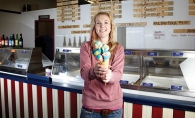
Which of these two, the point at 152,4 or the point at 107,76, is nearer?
the point at 107,76

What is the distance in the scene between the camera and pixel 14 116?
283cm

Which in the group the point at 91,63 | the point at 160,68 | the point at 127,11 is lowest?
the point at 160,68

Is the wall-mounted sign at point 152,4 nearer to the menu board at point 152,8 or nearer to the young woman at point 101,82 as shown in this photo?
the menu board at point 152,8

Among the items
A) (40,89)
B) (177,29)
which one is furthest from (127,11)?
(40,89)

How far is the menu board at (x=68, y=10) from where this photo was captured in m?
4.73

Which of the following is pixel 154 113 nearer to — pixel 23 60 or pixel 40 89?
pixel 40 89

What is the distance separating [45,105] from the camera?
97.2 inches

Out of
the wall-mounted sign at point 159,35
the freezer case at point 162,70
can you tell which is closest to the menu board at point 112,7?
the wall-mounted sign at point 159,35

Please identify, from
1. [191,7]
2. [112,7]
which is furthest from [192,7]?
[112,7]

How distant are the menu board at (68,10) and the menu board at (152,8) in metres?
1.48

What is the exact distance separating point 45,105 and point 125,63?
1.12 m

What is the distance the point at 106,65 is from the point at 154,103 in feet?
2.70

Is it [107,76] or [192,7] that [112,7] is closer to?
[192,7]

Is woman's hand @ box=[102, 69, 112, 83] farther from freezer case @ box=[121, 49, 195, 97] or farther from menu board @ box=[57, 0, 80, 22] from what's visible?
menu board @ box=[57, 0, 80, 22]
